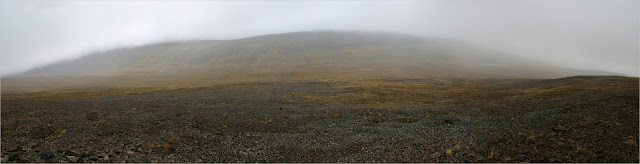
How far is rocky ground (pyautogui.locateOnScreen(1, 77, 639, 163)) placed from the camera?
17609mm

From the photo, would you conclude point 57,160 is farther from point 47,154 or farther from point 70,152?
point 70,152

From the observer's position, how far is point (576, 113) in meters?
24.9

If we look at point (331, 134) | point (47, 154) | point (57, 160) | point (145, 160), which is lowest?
point (331, 134)

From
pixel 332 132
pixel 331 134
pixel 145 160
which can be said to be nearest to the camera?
pixel 145 160

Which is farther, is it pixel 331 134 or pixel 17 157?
pixel 331 134

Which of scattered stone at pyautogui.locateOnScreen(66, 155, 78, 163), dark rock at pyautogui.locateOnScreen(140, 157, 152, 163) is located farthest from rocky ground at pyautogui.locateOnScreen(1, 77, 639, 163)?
dark rock at pyautogui.locateOnScreen(140, 157, 152, 163)

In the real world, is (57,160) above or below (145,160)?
above

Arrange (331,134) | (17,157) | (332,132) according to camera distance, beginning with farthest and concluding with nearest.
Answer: (332,132) < (331,134) < (17,157)

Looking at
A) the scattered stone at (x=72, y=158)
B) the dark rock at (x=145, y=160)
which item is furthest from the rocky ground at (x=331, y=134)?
the dark rock at (x=145, y=160)

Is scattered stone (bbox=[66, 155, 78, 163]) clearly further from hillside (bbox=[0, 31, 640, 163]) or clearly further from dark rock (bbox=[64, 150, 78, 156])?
dark rock (bbox=[64, 150, 78, 156])

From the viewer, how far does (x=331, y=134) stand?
25.3 metres

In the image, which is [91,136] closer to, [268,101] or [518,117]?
[268,101]

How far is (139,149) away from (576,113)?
31.7 m

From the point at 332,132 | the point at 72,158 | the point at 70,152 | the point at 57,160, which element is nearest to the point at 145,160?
the point at 72,158
